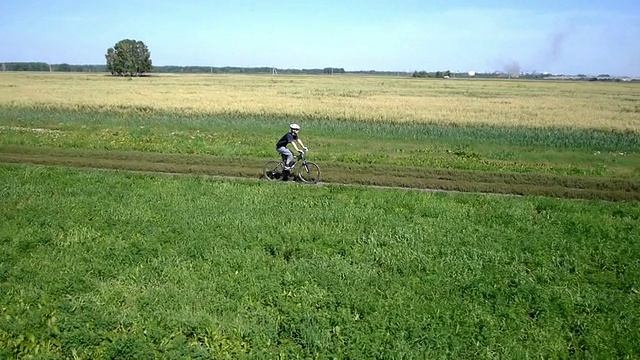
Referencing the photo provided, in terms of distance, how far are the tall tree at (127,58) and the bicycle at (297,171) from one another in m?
120

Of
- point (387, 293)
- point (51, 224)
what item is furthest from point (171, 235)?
point (387, 293)

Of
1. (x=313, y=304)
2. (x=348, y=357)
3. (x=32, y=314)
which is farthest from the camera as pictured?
(x=313, y=304)

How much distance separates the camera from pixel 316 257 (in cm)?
993

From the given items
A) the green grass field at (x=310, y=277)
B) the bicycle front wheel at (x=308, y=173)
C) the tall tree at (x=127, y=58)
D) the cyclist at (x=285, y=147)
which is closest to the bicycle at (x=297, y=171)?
the bicycle front wheel at (x=308, y=173)

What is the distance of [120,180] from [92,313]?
9.60 metres

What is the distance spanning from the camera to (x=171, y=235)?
1092 cm

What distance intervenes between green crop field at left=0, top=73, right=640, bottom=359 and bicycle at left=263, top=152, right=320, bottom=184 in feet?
1.85

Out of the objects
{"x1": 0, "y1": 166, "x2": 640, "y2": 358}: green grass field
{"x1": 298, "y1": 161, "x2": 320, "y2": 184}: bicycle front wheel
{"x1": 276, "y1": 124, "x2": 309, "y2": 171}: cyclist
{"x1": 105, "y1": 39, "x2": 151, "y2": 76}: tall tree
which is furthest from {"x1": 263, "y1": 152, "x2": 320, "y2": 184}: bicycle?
{"x1": 105, "y1": 39, "x2": 151, "y2": 76}: tall tree

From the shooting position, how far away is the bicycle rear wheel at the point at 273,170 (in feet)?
58.1

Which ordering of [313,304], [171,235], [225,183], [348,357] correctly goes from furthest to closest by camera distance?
[225,183], [171,235], [313,304], [348,357]

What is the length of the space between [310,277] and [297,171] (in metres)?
9.25

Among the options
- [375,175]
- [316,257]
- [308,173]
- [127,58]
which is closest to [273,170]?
[308,173]

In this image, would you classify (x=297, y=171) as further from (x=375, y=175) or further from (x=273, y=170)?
(x=375, y=175)

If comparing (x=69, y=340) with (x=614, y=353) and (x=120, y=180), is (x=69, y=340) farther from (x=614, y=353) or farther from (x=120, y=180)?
(x=120, y=180)
